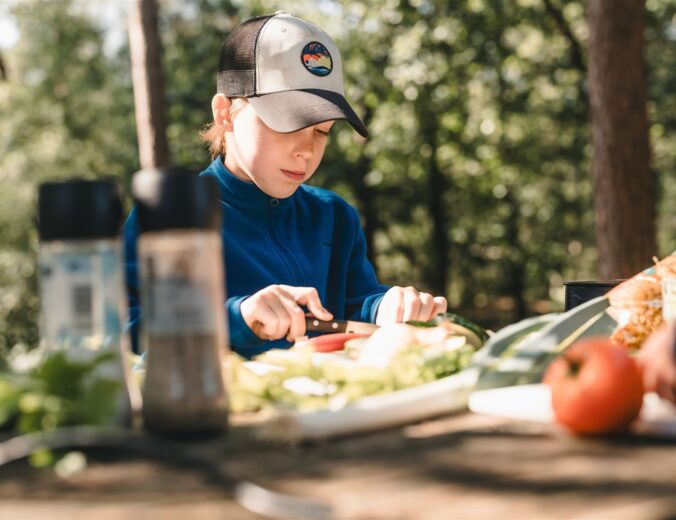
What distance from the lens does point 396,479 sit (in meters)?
1.00

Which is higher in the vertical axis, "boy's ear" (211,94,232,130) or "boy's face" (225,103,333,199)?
"boy's ear" (211,94,232,130)

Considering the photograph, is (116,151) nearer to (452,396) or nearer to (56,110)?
(56,110)

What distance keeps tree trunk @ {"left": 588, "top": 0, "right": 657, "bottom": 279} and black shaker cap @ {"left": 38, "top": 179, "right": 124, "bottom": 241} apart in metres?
5.26

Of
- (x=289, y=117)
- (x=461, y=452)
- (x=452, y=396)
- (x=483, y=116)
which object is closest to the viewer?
(x=461, y=452)

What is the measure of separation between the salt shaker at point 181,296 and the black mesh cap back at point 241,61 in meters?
1.29

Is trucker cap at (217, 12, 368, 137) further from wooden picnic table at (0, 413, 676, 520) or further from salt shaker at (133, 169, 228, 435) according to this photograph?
wooden picnic table at (0, 413, 676, 520)

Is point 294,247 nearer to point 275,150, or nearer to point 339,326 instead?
point 275,150

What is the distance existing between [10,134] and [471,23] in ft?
40.3

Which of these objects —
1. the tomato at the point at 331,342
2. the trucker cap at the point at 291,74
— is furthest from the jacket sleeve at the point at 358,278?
the tomato at the point at 331,342

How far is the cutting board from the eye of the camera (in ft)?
3.95

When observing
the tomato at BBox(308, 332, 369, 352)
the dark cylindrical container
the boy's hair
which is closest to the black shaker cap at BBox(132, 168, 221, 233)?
the tomato at BBox(308, 332, 369, 352)

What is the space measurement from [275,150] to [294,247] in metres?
0.41

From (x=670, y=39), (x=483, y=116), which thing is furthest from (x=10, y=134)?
(x=670, y=39)

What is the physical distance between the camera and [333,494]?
955 mm
